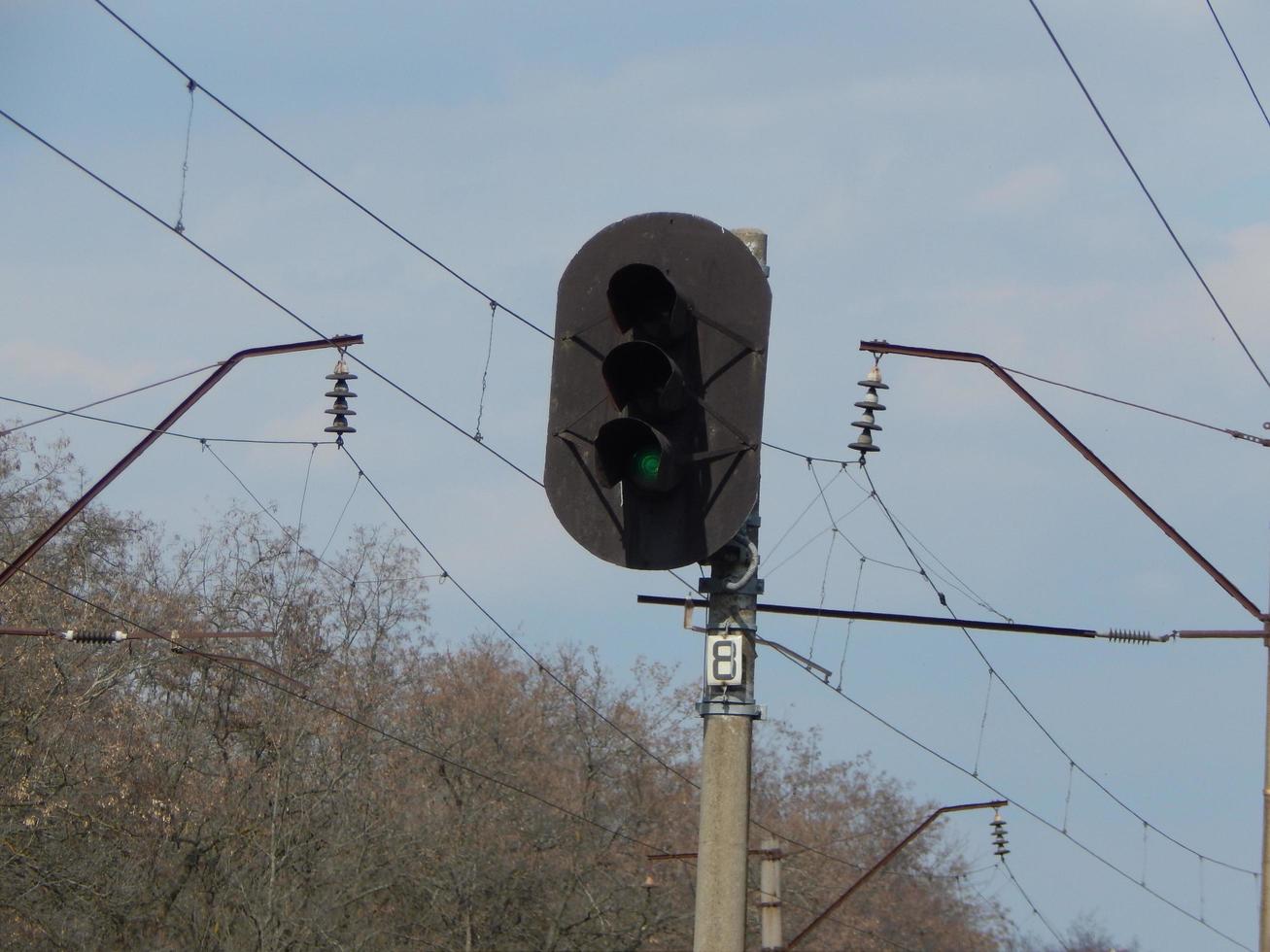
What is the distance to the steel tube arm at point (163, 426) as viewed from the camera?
11.4m

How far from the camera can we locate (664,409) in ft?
18.1

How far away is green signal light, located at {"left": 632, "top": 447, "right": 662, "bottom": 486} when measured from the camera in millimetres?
5574

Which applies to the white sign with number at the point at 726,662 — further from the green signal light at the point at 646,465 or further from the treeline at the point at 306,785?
the treeline at the point at 306,785

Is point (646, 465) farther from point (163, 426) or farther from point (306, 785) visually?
point (306, 785)

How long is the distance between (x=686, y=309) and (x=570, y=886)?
35711 mm

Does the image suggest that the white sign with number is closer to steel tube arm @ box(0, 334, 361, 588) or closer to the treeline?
steel tube arm @ box(0, 334, 361, 588)

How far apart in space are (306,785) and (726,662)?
30676mm

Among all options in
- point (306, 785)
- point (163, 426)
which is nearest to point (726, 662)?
point (163, 426)

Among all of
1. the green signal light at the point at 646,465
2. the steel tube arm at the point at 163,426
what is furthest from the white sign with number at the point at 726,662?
the steel tube arm at the point at 163,426

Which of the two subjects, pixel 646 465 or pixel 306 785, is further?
pixel 306 785

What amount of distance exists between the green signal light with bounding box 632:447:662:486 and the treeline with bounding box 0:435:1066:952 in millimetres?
18764

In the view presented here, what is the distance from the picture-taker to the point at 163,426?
480 inches

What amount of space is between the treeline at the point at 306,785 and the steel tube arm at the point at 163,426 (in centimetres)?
1163

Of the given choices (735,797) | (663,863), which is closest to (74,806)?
(663,863)
